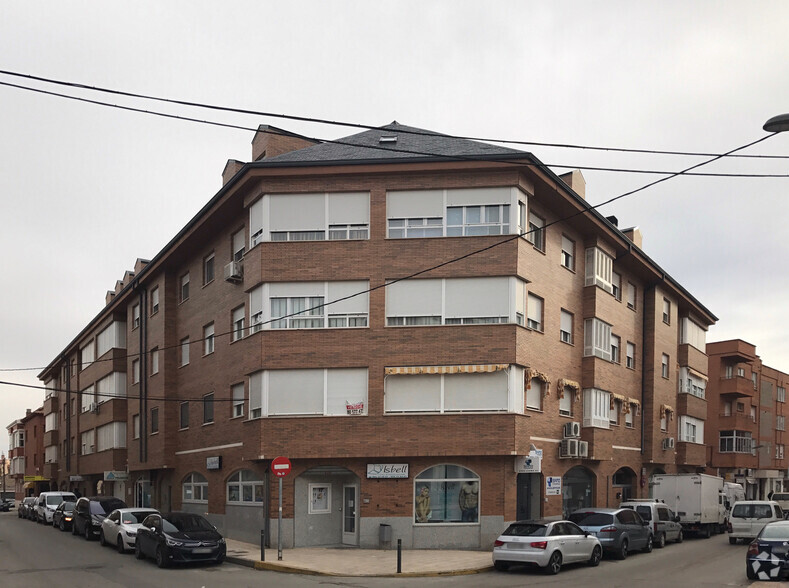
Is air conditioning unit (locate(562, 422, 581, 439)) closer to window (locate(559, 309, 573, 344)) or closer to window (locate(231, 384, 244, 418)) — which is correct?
window (locate(559, 309, 573, 344))

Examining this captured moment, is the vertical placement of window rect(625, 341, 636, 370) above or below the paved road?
above

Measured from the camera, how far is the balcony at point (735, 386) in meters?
56.8

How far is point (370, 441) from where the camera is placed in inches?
984

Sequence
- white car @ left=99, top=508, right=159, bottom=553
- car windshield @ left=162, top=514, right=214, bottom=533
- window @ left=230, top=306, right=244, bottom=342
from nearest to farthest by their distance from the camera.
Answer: car windshield @ left=162, top=514, right=214, bottom=533, white car @ left=99, top=508, right=159, bottom=553, window @ left=230, top=306, right=244, bottom=342

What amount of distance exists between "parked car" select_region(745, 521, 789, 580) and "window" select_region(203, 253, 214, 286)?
21.9 m

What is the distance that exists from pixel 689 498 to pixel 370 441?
49.0ft

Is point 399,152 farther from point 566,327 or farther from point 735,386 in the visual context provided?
point 735,386

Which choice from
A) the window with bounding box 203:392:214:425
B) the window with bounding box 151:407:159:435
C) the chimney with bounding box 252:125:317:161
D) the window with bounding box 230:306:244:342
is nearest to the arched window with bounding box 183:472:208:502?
the window with bounding box 203:392:214:425

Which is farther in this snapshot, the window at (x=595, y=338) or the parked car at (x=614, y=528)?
the window at (x=595, y=338)

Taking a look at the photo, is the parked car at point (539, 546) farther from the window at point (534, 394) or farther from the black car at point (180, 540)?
the black car at point (180, 540)

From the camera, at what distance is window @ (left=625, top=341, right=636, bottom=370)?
3622 cm

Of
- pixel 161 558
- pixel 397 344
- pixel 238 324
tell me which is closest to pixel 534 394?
pixel 397 344

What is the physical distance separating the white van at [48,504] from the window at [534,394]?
2747 cm

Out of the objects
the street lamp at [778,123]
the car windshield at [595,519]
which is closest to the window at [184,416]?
the car windshield at [595,519]
